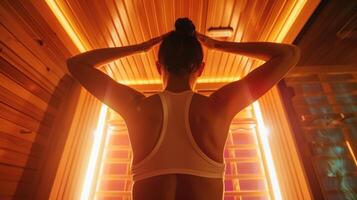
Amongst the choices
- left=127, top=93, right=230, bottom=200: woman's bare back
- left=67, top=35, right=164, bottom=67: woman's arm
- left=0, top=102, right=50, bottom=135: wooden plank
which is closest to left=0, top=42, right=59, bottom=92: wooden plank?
left=0, top=102, right=50, bottom=135: wooden plank

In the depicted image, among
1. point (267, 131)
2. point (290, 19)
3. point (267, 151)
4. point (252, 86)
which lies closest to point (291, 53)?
point (252, 86)

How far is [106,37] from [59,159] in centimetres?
116

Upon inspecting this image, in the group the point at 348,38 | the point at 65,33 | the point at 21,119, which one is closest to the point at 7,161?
the point at 21,119

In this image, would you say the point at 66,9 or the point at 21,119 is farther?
the point at 66,9

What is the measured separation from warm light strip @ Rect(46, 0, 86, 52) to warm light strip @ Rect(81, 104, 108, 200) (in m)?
0.77

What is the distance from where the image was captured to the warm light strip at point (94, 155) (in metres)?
1.67

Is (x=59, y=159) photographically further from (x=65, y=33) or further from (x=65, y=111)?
(x=65, y=33)

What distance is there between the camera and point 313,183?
132 centimetres

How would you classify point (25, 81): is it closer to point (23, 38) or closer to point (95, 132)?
point (23, 38)

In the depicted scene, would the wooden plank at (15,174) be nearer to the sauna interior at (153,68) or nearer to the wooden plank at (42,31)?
the sauna interior at (153,68)

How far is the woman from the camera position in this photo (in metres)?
0.56

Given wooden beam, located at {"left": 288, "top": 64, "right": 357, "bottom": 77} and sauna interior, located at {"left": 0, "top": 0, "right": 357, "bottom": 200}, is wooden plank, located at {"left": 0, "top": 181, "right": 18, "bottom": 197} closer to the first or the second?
sauna interior, located at {"left": 0, "top": 0, "right": 357, "bottom": 200}

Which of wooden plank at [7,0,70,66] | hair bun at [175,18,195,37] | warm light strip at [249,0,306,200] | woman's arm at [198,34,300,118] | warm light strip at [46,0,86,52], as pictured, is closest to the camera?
woman's arm at [198,34,300,118]

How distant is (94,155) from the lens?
1.82m
